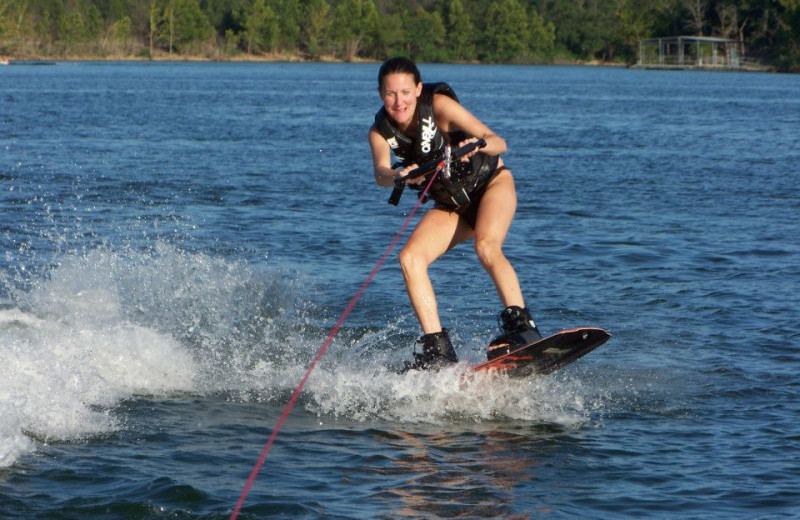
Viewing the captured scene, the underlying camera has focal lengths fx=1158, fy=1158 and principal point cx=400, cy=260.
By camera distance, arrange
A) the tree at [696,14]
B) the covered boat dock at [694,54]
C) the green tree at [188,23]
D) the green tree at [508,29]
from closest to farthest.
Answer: the covered boat dock at [694,54] < the tree at [696,14] < the green tree at [188,23] < the green tree at [508,29]

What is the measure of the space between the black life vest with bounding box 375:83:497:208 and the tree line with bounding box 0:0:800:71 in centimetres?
10123

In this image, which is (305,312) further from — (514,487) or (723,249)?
(723,249)

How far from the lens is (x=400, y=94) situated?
249 inches

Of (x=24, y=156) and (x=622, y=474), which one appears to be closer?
(x=622, y=474)

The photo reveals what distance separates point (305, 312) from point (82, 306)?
5.72 ft

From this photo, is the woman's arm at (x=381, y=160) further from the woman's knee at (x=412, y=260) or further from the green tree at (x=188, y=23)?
the green tree at (x=188, y=23)

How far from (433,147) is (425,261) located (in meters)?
0.65

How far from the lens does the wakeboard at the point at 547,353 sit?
6410 mm

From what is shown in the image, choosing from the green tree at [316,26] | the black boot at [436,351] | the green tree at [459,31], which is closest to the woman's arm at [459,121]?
the black boot at [436,351]

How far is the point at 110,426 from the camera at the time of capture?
242 inches

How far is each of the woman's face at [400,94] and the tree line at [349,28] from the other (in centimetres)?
10158

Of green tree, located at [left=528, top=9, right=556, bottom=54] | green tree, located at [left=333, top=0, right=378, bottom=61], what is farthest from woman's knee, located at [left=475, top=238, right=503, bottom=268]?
green tree, located at [left=528, top=9, right=556, bottom=54]

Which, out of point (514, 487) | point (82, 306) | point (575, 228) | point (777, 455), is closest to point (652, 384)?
point (777, 455)

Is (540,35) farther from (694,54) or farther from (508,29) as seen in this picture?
(694,54)
